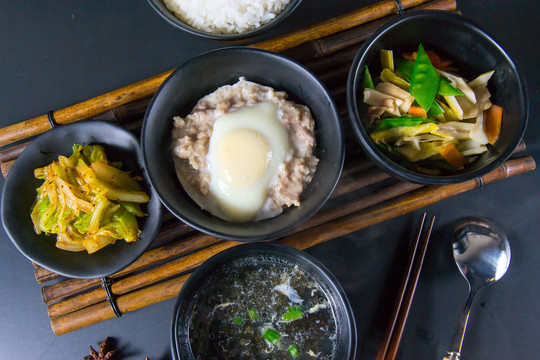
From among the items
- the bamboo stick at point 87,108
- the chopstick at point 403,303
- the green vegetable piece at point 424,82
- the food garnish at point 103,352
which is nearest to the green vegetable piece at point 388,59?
the green vegetable piece at point 424,82

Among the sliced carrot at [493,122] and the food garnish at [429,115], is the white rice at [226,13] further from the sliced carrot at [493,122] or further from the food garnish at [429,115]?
the sliced carrot at [493,122]

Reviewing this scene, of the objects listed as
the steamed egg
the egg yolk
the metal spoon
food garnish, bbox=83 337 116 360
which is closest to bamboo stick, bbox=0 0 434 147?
the steamed egg

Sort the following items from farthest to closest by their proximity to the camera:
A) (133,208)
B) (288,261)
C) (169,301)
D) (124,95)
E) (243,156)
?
(169,301)
(124,95)
(288,261)
(133,208)
(243,156)

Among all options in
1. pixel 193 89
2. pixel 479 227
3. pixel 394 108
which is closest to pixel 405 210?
pixel 479 227

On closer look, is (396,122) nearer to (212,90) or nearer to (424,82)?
(424,82)

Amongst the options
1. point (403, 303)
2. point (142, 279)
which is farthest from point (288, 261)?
point (142, 279)

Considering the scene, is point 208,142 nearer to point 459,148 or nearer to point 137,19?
point 137,19
